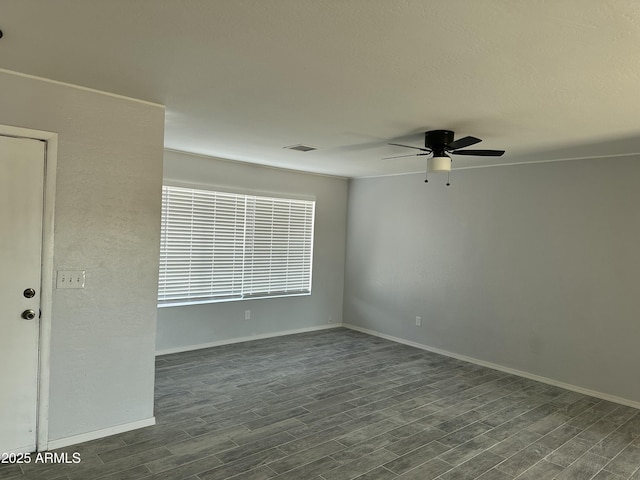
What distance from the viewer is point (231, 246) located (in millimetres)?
5766

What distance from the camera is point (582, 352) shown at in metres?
4.48

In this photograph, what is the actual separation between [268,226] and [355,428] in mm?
3399

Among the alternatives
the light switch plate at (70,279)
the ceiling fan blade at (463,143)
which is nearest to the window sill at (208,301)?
the light switch plate at (70,279)

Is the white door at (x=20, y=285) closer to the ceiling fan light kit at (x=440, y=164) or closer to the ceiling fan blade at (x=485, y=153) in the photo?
the ceiling fan light kit at (x=440, y=164)

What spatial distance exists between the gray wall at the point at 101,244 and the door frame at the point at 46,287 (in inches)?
1.4

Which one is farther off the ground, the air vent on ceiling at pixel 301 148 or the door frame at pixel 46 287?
the air vent on ceiling at pixel 301 148

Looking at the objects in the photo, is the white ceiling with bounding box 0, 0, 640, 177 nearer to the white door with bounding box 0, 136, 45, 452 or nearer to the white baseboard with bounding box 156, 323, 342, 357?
the white door with bounding box 0, 136, 45, 452

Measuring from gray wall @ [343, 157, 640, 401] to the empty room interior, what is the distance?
0.09ft

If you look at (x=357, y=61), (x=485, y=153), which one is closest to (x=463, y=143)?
(x=485, y=153)

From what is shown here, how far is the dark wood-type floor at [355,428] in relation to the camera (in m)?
2.79

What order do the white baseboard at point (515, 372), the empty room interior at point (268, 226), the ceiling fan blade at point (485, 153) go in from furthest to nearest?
the white baseboard at point (515, 372), the ceiling fan blade at point (485, 153), the empty room interior at point (268, 226)

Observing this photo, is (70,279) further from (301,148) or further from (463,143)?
(463,143)

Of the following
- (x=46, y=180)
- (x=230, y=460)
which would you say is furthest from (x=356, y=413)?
(x=46, y=180)

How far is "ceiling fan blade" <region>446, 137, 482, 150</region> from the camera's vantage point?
10.7ft
